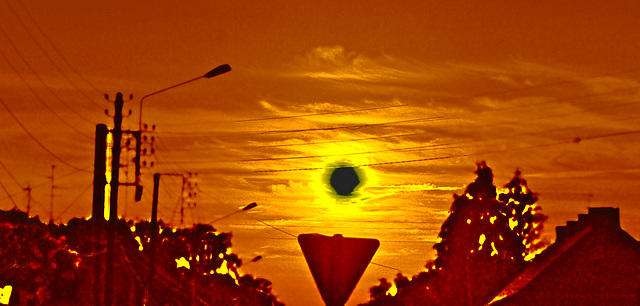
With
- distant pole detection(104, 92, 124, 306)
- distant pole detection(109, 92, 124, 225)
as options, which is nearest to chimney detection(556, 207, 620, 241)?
distant pole detection(109, 92, 124, 225)

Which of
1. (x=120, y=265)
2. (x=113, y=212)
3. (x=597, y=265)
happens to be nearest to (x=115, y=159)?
(x=113, y=212)

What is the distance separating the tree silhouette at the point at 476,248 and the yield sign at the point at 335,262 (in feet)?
218

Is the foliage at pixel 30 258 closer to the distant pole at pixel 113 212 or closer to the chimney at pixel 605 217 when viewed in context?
the distant pole at pixel 113 212

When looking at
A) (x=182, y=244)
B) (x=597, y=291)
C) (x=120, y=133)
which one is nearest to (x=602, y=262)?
(x=597, y=291)

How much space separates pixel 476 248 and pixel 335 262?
6987 centimetres

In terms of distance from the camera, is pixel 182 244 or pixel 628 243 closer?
pixel 628 243

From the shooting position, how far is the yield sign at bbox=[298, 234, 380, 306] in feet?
39.4

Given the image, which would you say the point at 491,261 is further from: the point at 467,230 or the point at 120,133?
the point at 120,133

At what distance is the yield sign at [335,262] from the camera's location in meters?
12.0

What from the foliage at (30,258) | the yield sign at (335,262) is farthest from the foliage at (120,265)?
the yield sign at (335,262)

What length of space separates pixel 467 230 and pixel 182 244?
42.2m

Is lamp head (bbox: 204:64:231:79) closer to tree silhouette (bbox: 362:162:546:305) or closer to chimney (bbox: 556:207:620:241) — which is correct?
chimney (bbox: 556:207:620:241)

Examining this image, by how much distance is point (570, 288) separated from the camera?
52.8m

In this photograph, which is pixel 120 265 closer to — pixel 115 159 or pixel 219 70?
pixel 115 159
